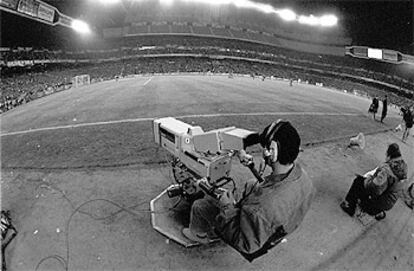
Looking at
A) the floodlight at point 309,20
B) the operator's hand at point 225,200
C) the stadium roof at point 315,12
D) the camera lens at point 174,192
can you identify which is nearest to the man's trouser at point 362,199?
the operator's hand at point 225,200

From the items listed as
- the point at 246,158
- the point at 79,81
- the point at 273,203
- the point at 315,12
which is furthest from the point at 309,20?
the point at 273,203

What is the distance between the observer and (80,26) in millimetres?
48188

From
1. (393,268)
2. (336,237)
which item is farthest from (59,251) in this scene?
(393,268)

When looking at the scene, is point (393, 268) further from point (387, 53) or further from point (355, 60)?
point (355, 60)

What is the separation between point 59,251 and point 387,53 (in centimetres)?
5758

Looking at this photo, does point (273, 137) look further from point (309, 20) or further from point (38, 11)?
point (309, 20)

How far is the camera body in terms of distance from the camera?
3.13 meters

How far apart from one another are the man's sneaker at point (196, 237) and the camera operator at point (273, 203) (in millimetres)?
815

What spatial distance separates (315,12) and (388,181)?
66.4 meters

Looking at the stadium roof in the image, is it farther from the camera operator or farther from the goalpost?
the camera operator

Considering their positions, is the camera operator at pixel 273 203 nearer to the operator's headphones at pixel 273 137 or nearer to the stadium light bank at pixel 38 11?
the operator's headphones at pixel 273 137

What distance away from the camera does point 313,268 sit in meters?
3.50

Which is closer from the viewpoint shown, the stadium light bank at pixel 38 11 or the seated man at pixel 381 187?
the seated man at pixel 381 187

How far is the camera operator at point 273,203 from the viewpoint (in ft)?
7.86
